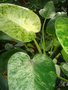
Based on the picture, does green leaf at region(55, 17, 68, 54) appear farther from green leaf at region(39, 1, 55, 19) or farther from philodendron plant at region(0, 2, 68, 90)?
green leaf at region(39, 1, 55, 19)

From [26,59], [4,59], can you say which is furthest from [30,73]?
[4,59]

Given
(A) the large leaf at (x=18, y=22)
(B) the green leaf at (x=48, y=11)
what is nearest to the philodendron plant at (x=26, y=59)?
(A) the large leaf at (x=18, y=22)

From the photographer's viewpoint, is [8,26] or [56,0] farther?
[56,0]

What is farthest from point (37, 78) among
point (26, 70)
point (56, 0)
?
point (56, 0)

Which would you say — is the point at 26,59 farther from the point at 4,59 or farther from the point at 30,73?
the point at 4,59

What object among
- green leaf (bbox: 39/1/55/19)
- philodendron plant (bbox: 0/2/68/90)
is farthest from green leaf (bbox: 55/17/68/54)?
green leaf (bbox: 39/1/55/19)

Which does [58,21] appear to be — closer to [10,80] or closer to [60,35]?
[60,35]
